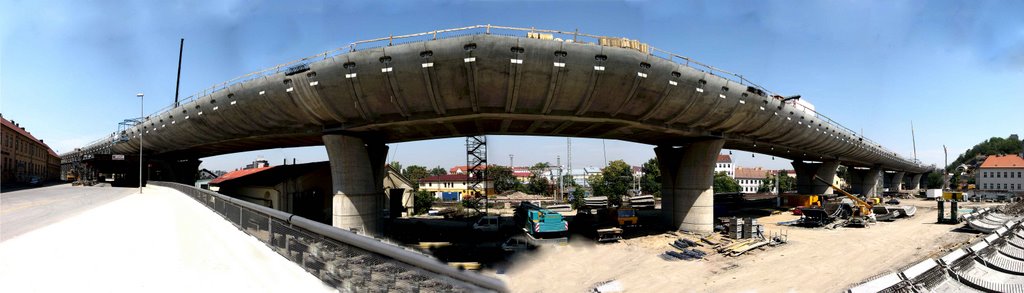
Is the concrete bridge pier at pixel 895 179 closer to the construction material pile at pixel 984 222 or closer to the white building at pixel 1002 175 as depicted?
the white building at pixel 1002 175

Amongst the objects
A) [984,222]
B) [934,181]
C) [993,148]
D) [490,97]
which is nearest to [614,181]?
[984,222]

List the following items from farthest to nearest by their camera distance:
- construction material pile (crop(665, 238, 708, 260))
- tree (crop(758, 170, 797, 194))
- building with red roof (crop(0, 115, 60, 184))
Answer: tree (crop(758, 170, 797, 194)) < building with red roof (crop(0, 115, 60, 184)) < construction material pile (crop(665, 238, 708, 260))

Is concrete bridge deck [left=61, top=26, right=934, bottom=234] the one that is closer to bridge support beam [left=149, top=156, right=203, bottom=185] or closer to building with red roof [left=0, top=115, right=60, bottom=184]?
bridge support beam [left=149, top=156, right=203, bottom=185]

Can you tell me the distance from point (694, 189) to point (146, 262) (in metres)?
34.3

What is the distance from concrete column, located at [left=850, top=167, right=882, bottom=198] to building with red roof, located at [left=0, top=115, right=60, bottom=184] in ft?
446

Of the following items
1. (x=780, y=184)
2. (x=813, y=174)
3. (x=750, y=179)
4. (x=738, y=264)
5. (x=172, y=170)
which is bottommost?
(x=780, y=184)

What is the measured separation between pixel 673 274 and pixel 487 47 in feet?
50.1

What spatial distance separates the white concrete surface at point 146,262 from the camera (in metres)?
5.61

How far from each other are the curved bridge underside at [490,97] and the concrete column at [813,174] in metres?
38.2

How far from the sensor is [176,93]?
8812cm

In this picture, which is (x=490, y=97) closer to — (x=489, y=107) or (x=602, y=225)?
(x=489, y=107)

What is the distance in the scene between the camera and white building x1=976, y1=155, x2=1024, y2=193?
94875 mm

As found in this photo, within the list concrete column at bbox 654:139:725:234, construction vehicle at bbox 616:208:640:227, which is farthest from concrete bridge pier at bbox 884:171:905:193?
construction vehicle at bbox 616:208:640:227

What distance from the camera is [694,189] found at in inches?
1342
